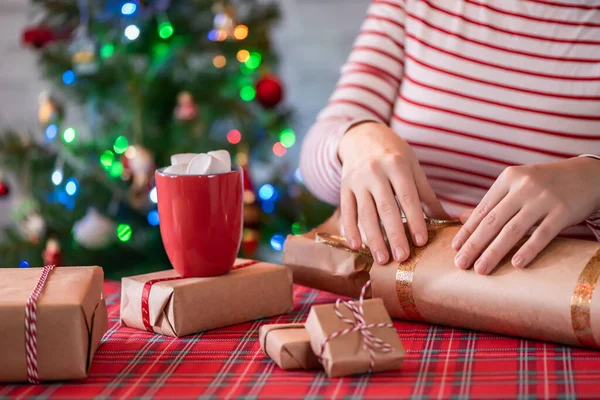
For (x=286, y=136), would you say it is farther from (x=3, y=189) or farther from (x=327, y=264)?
(x=327, y=264)

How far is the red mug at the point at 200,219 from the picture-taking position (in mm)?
769

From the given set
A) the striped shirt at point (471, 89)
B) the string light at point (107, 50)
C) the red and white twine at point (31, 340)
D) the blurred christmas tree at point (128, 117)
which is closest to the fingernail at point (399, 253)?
the striped shirt at point (471, 89)

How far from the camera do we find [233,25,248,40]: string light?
2.22 metres

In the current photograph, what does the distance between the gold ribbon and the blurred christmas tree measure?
5.10 ft

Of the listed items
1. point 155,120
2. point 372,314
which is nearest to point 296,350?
point 372,314

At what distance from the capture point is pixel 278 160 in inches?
117

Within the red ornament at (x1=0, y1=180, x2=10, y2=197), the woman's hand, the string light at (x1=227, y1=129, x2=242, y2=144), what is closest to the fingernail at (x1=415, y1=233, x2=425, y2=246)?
the woman's hand

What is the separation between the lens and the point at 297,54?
297 centimetres

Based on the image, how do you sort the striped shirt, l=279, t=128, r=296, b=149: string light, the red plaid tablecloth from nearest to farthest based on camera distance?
the red plaid tablecloth → the striped shirt → l=279, t=128, r=296, b=149: string light

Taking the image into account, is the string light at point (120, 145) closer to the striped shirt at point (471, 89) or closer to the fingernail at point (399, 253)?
the striped shirt at point (471, 89)

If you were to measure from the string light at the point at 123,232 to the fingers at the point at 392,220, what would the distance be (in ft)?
4.92

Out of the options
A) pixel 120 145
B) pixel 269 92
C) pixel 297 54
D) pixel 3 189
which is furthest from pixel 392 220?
pixel 297 54

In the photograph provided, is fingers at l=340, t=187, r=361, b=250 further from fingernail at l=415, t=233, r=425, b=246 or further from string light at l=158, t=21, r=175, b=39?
string light at l=158, t=21, r=175, b=39

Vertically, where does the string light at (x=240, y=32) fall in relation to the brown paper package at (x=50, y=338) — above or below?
above
